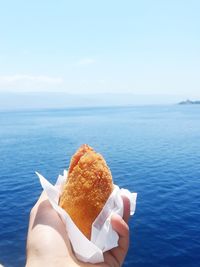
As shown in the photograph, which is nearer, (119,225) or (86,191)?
(119,225)

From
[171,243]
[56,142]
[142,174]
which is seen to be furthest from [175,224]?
→ [56,142]

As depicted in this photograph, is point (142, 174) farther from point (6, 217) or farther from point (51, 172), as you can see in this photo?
point (6, 217)

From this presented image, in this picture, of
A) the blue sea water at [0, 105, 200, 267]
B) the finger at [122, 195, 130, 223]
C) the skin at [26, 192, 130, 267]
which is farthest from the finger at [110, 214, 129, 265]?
the blue sea water at [0, 105, 200, 267]

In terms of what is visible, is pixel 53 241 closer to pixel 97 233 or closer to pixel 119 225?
pixel 97 233

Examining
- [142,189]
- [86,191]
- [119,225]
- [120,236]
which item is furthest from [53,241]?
[142,189]

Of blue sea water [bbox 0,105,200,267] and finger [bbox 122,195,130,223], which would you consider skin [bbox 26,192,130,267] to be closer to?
finger [bbox 122,195,130,223]
